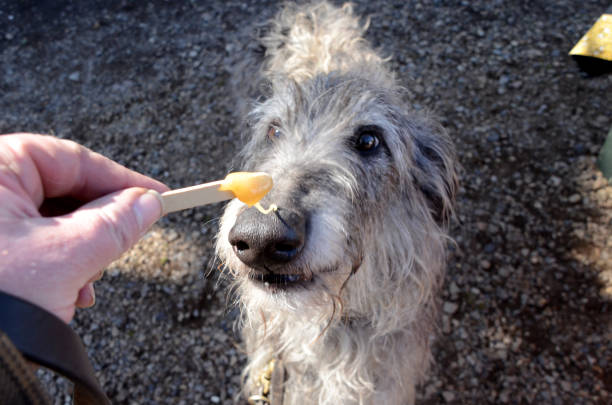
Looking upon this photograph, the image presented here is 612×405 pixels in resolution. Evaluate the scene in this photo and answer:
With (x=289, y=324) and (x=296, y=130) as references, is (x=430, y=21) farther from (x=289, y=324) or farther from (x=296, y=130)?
(x=289, y=324)

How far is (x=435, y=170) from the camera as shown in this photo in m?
2.79

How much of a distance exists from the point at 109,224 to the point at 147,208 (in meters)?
0.15

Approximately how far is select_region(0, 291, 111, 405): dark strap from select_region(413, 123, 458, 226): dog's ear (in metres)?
2.11

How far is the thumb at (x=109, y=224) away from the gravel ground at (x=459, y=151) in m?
2.12

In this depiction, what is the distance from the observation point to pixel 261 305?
216 cm

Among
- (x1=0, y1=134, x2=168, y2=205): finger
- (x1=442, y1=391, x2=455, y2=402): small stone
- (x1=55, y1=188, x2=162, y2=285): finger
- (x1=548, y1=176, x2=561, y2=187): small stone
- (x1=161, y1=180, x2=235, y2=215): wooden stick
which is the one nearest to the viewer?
(x1=55, y1=188, x2=162, y2=285): finger

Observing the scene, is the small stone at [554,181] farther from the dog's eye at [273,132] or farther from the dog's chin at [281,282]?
the dog's chin at [281,282]

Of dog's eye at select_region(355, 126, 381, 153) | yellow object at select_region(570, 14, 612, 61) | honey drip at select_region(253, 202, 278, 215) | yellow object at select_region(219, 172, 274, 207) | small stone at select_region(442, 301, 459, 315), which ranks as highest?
yellow object at select_region(219, 172, 274, 207)

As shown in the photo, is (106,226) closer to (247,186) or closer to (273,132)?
(247,186)

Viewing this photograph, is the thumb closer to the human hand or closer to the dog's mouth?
the human hand

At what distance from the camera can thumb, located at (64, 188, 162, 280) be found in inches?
49.7

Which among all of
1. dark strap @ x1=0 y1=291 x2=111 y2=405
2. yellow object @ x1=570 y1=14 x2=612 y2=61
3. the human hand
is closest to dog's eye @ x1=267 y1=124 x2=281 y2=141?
the human hand

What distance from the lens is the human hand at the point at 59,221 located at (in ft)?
3.78

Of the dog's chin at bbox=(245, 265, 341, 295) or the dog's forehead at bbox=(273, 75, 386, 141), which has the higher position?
the dog's forehead at bbox=(273, 75, 386, 141)
